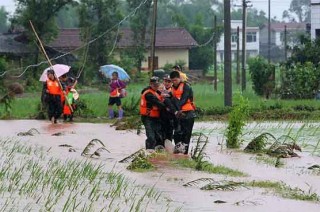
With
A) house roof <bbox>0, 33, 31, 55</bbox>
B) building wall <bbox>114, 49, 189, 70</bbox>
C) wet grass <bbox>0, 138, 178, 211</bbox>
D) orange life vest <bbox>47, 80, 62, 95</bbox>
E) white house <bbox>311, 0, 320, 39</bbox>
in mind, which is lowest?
building wall <bbox>114, 49, 189, 70</bbox>

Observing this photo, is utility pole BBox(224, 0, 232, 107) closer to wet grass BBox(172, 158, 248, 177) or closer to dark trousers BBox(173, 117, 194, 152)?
dark trousers BBox(173, 117, 194, 152)

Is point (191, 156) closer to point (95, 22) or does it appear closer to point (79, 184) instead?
point (79, 184)

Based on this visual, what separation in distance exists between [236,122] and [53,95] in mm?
8398

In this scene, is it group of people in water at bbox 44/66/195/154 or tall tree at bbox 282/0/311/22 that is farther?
tall tree at bbox 282/0/311/22

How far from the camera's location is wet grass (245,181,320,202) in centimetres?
1061

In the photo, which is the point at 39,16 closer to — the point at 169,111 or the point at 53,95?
the point at 53,95

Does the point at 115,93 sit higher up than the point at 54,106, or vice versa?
the point at 115,93

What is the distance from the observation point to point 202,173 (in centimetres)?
1320

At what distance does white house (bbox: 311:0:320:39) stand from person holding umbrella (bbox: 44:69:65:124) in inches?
770

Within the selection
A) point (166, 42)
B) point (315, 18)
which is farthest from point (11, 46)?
point (315, 18)

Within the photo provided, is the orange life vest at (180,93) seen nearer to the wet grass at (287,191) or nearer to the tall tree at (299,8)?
the wet grass at (287,191)

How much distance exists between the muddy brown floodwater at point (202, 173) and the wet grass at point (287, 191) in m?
0.15

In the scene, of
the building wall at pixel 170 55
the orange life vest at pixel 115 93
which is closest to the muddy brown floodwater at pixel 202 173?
the orange life vest at pixel 115 93

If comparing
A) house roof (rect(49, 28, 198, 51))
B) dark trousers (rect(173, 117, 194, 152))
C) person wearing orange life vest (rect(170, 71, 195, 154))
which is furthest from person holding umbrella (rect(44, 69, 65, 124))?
house roof (rect(49, 28, 198, 51))
